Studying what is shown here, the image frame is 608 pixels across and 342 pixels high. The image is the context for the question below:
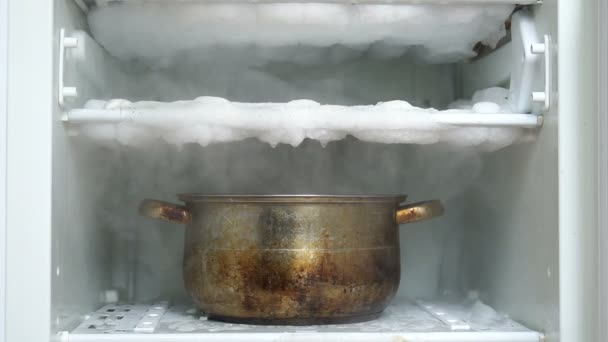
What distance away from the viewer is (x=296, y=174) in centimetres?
153

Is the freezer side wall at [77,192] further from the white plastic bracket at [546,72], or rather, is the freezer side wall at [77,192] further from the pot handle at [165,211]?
the white plastic bracket at [546,72]

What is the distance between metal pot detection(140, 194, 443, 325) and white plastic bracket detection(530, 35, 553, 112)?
0.77 ft

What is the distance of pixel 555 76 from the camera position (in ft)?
3.34

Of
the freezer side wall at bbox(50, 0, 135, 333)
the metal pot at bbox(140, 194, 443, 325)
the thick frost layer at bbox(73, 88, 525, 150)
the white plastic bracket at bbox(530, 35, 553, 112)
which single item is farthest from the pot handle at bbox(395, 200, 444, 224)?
the freezer side wall at bbox(50, 0, 135, 333)

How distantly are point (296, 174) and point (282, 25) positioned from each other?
421 mm

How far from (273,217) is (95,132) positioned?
0.28 meters

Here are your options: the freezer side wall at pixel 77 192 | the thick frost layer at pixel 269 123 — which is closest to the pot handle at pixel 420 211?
the thick frost layer at pixel 269 123

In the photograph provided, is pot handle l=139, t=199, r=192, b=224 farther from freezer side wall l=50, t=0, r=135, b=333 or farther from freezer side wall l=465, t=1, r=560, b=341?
freezer side wall l=465, t=1, r=560, b=341

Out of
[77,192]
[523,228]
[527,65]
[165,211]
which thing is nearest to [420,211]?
[523,228]

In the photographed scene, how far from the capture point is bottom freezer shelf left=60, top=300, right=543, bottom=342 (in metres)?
1.04
